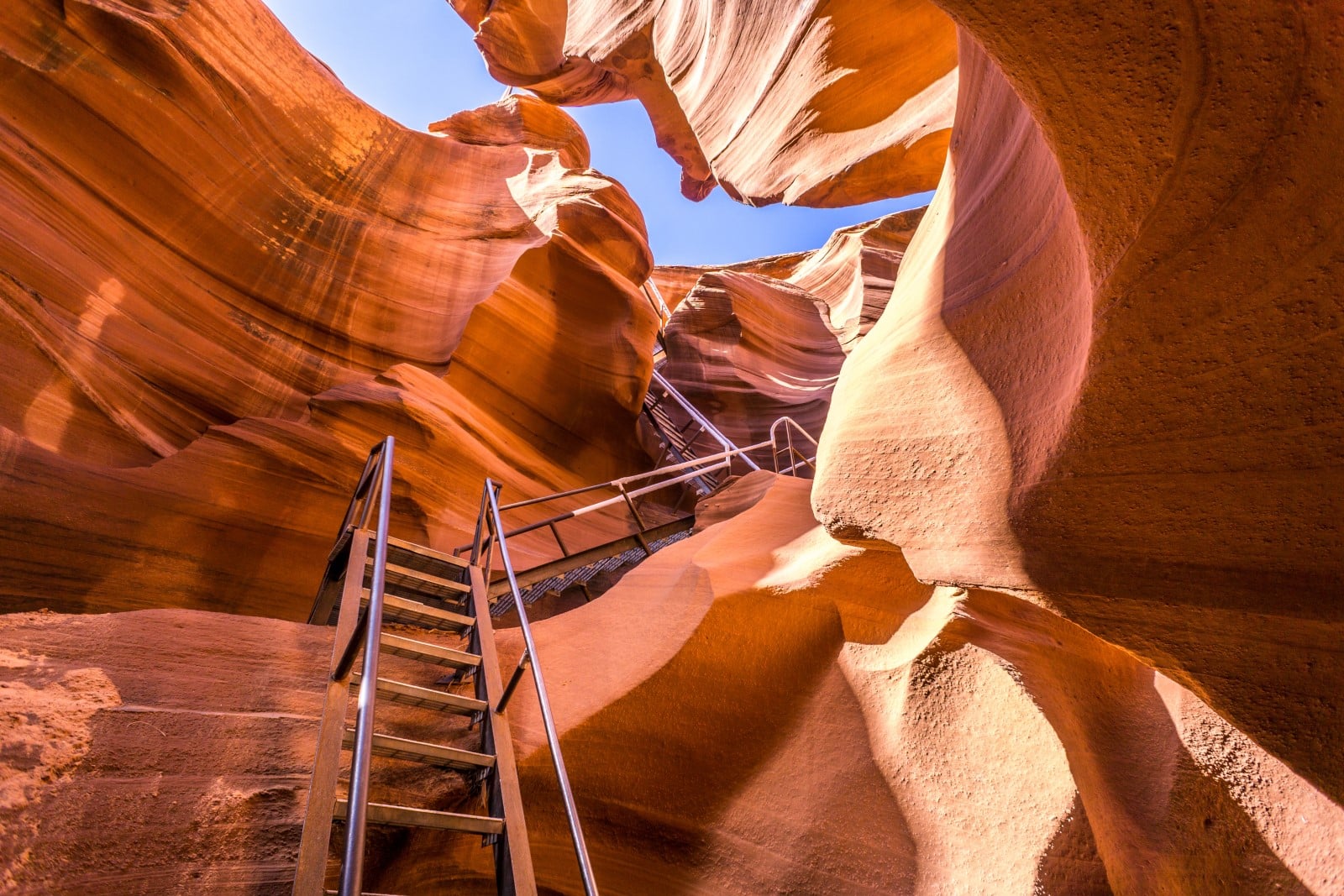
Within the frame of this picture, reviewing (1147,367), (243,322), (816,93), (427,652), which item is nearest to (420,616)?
(427,652)

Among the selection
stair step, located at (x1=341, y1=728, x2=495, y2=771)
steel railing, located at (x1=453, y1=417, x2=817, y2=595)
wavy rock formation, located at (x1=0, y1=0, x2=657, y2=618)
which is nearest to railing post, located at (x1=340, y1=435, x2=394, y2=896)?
stair step, located at (x1=341, y1=728, x2=495, y2=771)

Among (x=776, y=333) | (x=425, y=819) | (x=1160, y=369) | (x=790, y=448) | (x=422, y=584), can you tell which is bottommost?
(x=425, y=819)

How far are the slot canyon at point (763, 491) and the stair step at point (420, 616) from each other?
112 millimetres

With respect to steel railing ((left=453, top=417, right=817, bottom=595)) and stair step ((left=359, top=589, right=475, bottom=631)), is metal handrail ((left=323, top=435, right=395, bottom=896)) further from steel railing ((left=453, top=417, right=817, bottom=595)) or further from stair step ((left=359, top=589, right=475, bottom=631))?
steel railing ((left=453, top=417, right=817, bottom=595))

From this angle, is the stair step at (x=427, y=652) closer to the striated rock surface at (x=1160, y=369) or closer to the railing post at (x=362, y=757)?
the railing post at (x=362, y=757)

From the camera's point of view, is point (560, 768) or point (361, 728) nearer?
point (361, 728)

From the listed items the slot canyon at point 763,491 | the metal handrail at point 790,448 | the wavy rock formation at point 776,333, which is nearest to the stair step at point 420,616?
the slot canyon at point 763,491

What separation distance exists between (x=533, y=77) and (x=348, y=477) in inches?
576

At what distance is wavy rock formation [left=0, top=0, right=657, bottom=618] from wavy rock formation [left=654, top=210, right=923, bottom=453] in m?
3.51

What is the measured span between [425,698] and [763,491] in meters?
4.75

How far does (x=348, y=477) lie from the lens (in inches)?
286

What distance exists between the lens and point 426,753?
2.96 m

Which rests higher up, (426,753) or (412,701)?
(412,701)

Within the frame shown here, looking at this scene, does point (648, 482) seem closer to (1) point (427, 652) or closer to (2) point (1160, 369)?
(1) point (427, 652)
